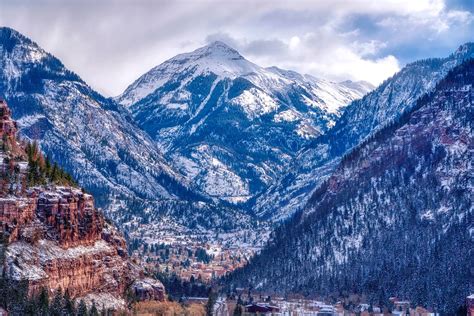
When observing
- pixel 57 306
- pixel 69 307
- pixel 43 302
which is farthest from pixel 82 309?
pixel 43 302

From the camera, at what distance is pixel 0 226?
199375mm

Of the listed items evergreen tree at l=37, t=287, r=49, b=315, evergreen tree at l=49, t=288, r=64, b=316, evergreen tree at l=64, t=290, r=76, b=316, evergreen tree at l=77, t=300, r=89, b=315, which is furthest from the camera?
evergreen tree at l=77, t=300, r=89, b=315

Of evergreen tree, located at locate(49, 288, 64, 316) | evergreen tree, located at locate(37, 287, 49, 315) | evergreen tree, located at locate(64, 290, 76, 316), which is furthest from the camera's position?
evergreen tree, located at locate(64, 290, 76, 316)

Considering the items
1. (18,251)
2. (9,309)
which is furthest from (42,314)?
(18,251)

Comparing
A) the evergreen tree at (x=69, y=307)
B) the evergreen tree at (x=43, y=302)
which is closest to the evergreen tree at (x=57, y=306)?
the evergreen tree at (x=69, y=307)

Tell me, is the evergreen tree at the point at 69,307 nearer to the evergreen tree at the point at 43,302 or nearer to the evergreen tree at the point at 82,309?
the evergreen tree at the point at 82,309

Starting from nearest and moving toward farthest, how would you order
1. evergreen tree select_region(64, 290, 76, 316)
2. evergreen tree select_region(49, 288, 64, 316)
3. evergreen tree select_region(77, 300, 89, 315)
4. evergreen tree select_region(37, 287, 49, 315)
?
evergreen tree select_region(37, 287, 49, 315) < evergreen tree select_region(49, 288, 64, 316) < evergreen tree select_region(64, 290, 76, 316) < evergreen tree select_region(77, 300, 89, 315)

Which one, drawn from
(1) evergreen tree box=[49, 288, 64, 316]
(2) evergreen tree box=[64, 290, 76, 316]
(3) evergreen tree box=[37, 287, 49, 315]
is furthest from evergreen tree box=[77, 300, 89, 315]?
(3) evergreen tree box=[37, 287, 49, 315]

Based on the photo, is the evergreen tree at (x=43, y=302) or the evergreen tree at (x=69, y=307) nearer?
the evergreen tree at (x=43, y=302)

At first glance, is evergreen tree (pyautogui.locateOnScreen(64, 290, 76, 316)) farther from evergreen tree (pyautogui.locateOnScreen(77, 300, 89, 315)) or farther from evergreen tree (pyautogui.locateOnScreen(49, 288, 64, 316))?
evergreen tree (pyautogui.locateOnScreen(77, 300, 89, 315))

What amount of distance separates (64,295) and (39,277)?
598cm

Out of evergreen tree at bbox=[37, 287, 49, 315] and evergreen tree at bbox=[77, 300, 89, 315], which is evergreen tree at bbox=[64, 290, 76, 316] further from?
evergreen tree at bbox=[37, 287, 49, 315]

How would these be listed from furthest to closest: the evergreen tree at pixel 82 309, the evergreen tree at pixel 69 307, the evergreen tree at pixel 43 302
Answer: the evergreen tree at pixel 82 309
the evergreen tree at pixel 69 307
the evergreen tree at pixel 43 302

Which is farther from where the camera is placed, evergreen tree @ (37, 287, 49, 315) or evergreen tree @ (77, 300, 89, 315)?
evergreen tree @ (77, 300, 89, 315)
